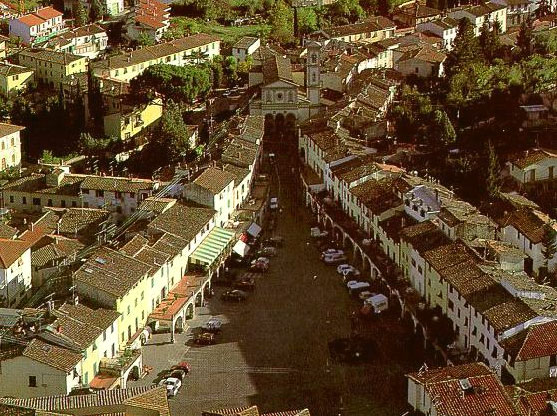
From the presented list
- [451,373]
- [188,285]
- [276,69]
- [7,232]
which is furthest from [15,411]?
[276,69]

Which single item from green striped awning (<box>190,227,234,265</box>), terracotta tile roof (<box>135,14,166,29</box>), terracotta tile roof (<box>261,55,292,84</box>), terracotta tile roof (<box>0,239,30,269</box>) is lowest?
green striped awning (<box>190,227,234,265</box>)

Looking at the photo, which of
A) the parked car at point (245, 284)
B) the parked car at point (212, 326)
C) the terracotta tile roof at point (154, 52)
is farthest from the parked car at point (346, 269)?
the terracotta tile roof at point (154, 52)

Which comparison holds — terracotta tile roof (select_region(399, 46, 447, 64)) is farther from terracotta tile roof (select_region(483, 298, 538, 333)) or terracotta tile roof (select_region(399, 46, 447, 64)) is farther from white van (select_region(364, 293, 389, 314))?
terracotta tile roof (select_region(483, 298, 538, 333))

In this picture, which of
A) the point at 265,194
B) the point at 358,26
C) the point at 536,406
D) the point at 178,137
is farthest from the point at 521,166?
the point at 358,26

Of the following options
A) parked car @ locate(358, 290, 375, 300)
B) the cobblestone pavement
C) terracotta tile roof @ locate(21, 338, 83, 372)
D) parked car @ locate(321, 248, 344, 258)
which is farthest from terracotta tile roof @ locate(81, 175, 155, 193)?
terracotta tile roof @ locate(21, 338, 83, 372)

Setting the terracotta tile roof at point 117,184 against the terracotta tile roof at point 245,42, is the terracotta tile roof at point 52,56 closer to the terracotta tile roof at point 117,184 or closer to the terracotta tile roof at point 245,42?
the terracotta tile roof at point 245,42

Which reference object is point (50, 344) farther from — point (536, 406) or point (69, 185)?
point (69, 185)

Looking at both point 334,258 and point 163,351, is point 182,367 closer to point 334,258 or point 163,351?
point 163,351
